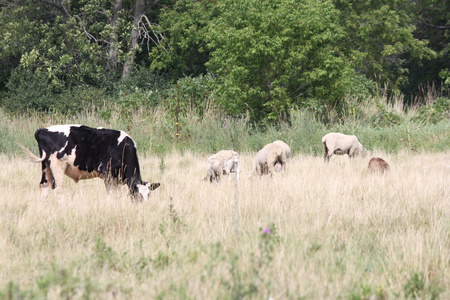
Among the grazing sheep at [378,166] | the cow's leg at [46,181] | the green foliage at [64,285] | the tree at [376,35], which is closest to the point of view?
the green foliage at [64,285]

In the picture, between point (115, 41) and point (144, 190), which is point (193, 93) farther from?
point (144, 190)

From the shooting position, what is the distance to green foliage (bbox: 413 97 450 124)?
1795 cm

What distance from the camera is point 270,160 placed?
8820 mm

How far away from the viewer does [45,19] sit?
29.2 metres

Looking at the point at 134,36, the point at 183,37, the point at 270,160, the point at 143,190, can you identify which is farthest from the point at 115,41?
the point at 143,190

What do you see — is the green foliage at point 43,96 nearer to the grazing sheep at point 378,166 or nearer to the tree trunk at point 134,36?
the tree trunk at point 134,36

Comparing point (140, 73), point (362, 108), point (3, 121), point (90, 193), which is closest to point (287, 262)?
point (90, 193)

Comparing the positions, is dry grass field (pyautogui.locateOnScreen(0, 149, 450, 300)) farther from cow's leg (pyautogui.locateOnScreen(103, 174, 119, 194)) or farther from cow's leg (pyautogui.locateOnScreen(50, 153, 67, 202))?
Answer: cow's leg (pyautogui.locateOnScreen(50, 153, 67, 202))

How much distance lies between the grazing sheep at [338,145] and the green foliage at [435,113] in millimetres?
7412

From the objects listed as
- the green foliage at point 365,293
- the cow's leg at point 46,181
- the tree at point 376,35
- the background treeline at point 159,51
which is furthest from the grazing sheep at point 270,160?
the tree at point 376,35

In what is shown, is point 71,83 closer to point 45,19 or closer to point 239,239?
point 45,19

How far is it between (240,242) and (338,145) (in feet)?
23.5

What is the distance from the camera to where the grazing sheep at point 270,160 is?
8836 millimetres

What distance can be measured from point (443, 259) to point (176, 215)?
2.77 meters
